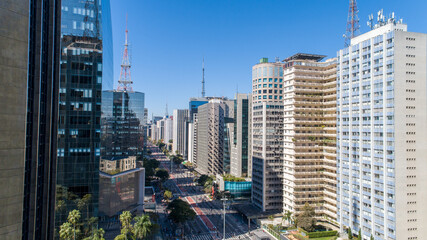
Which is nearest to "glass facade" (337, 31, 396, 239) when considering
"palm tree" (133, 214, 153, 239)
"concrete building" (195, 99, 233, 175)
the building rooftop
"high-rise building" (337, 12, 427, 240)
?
"high-rise building" (337, 12, 427, 240)

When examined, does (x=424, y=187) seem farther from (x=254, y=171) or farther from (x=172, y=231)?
(x=172, y=231)

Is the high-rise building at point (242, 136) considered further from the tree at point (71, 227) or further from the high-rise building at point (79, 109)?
the tree at point (71, 227)

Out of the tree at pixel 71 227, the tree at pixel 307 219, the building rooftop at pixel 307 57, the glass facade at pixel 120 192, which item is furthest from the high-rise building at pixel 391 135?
the tree at pixel 71 227

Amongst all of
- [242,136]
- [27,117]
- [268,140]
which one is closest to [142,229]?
[27,117]

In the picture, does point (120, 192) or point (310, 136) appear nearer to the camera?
point (120, 192)

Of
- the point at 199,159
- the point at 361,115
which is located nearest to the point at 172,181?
the point at 199,159

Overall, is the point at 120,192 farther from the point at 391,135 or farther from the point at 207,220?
the point at 391,135
